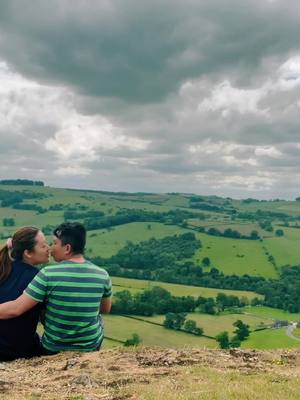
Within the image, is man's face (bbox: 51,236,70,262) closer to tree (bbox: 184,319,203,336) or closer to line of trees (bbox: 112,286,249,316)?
tree (bbox: 184,319,203,336)

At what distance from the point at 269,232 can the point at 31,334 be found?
521ft

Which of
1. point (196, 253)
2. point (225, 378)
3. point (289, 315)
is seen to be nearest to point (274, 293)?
point (289, 315)

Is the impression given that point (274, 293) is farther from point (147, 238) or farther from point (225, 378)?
point (225, 378)

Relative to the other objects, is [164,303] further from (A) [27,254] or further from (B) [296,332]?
(A) [27,254]

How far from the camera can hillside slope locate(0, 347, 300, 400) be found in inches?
306

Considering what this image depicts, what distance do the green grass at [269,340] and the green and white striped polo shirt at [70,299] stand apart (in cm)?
5776

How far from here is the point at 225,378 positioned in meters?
8.97

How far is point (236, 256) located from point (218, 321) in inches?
2137

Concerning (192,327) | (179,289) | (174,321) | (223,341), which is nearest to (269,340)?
(223,341)

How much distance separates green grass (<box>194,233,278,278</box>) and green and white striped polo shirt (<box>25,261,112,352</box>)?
118m

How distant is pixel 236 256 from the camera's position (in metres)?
138

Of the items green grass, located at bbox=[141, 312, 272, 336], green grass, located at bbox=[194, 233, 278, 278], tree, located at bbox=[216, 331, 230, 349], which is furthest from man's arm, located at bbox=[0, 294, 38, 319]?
green grass, located at bbox=[194, 233, 278, 278]

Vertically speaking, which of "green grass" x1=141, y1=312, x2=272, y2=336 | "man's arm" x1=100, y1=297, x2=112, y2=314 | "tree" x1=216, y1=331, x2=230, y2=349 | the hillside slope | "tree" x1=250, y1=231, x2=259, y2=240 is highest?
"man's arm" x1=100, y1=297, x2=112, y2=314

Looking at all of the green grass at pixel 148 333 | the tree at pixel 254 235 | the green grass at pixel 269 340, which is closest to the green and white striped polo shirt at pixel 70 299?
the green grass at pixel 148 333
